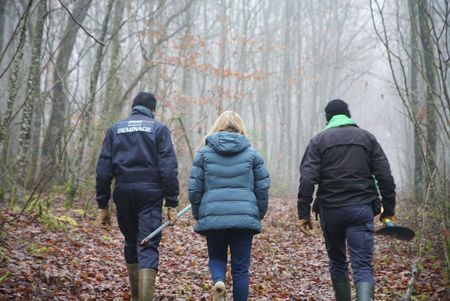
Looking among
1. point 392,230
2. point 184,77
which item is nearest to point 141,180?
point 392,230

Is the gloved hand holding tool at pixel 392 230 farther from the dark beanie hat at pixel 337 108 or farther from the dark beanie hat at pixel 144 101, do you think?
the dark beanie hat at pixel 144 101

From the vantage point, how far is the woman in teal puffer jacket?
4.96 meters

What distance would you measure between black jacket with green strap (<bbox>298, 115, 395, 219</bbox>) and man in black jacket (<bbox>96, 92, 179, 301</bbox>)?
1452 millimetres

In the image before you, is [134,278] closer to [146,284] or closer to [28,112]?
[146,284]

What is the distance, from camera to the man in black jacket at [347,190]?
16.2ft

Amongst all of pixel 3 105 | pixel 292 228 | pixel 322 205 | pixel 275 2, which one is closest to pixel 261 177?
pixel 322 205

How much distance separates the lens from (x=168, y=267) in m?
7.98

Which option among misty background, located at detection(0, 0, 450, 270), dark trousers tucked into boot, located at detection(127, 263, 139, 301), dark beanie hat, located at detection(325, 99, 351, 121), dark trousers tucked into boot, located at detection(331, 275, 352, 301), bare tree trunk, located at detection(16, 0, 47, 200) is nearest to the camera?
dark trousers tucked into boot, located at detection(331, 275, 352, 301)

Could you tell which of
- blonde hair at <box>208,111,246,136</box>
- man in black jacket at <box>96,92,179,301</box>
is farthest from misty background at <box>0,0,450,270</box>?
blonde hair at <box>208,111,246,136</box>

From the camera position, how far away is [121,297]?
6195 mm

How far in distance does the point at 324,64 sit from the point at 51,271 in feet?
103

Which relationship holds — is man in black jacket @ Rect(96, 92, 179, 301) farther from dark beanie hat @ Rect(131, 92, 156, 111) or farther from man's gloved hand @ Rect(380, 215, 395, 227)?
man's gloved hand @ Rect(380, 215, 395, 227)

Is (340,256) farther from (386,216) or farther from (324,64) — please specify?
(324,64)

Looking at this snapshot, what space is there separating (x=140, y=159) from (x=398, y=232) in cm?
287
